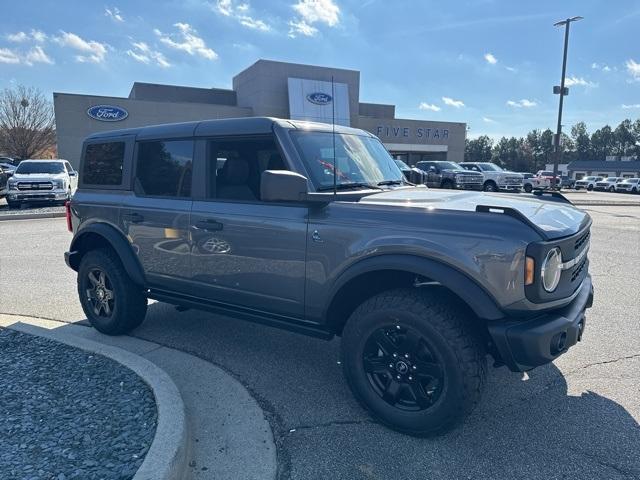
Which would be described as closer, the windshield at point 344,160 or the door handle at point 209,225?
the windshield at point 344,160

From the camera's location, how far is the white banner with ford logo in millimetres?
38219

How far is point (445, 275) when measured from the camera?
2.79m

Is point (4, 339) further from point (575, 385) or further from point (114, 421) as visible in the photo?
point (575, 385)

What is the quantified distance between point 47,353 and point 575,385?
427 centimetres

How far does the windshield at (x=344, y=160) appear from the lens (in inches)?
140

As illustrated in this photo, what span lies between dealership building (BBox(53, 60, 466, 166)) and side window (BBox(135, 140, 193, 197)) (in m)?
23.7

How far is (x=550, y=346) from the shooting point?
267 centimetres

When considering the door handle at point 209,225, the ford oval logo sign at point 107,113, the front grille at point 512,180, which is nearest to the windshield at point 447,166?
the front grille at point 512,180

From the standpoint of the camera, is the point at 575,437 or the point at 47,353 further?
the point at 47,353

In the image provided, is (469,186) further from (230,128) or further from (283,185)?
(283,185)

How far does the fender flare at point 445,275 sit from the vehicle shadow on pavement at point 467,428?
872mm

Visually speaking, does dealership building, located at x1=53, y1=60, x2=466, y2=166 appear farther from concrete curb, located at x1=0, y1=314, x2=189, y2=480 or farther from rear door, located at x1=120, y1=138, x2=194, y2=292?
concrete curb, located at x1=0, y1=314, x2=189, y2=480

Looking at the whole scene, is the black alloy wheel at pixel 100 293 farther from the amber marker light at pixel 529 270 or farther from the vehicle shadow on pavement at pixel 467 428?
the amber marker light at pixel 529 270

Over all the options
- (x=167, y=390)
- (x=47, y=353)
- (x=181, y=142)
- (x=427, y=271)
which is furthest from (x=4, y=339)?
(x=427, y=271)
